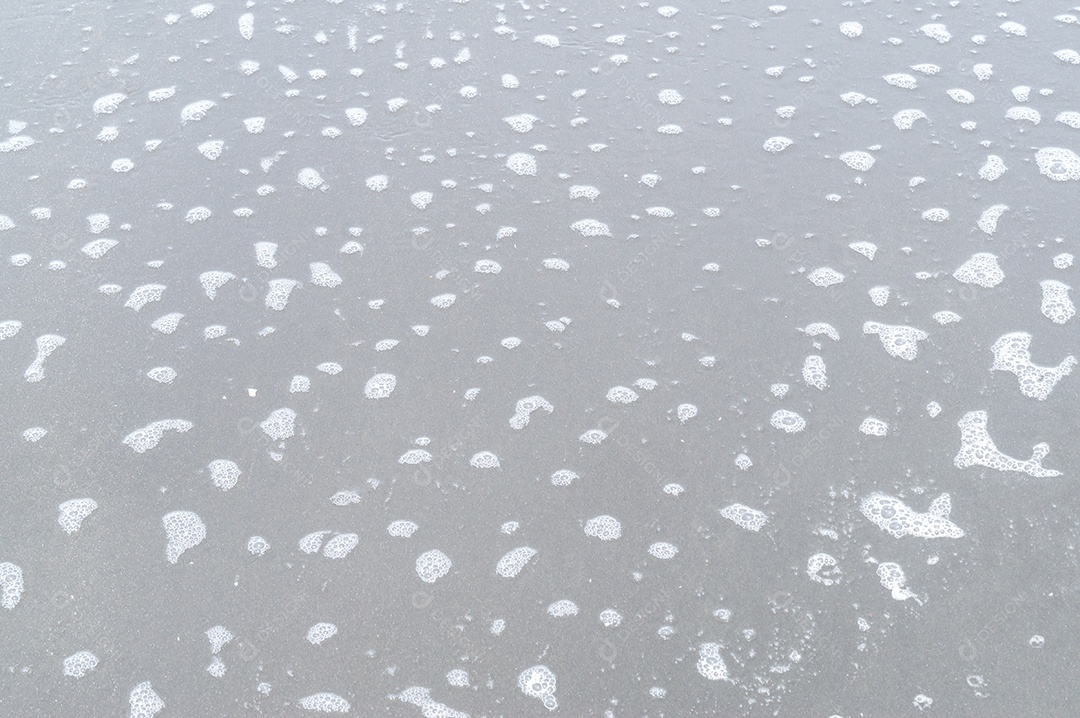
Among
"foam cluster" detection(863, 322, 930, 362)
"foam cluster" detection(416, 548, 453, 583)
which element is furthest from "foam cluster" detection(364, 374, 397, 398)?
"foam cluster" detection(863, 322, 930, 362)

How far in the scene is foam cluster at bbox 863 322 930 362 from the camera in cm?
335

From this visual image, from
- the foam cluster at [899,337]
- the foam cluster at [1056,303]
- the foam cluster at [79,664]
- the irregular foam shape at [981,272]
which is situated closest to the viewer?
the foam cluster at [79,664]

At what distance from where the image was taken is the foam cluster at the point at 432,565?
2739 mm

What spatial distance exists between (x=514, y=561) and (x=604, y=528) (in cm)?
31

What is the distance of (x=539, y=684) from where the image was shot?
2.49m

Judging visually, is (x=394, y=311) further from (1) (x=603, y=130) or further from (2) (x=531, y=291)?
(1) (x=603, y=130)

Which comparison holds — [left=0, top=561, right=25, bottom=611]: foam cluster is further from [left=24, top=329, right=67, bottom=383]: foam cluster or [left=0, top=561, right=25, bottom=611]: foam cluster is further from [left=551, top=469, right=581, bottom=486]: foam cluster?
[left=551, top=469, right=581, bottom=486]: foam cluster

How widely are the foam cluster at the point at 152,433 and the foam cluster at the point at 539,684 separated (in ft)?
5.01

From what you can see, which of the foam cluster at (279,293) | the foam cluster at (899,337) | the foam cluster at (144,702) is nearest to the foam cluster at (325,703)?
the foam cluster at (144,702)

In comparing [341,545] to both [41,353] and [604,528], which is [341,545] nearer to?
[604,528]

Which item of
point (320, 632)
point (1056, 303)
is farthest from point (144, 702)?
point (1056, 303)

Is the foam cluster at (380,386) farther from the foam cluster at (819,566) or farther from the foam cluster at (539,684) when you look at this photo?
the foam cluster at (819,566)

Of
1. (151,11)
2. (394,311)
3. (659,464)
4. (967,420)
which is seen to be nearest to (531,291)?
(394,311)

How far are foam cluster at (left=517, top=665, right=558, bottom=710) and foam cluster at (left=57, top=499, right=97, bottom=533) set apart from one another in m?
1.55
